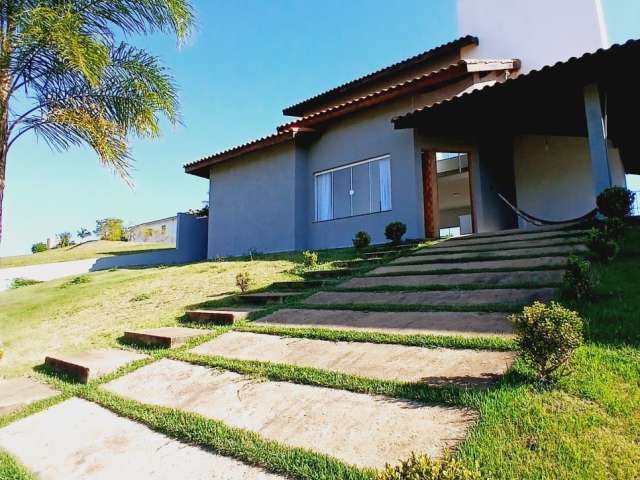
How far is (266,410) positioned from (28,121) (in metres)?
6.56

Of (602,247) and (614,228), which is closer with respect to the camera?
(602,247)

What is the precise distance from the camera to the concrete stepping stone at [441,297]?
177 inches

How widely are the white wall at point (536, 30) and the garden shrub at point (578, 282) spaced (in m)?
10.7

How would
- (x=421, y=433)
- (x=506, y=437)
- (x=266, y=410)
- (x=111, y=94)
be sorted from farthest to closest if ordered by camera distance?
(x=111, y=94) < (x=266, y=410) < (x=421, y=433) < (x=506, y=437)

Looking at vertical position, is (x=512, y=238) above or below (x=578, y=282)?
above

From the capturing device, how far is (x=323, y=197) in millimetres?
12906

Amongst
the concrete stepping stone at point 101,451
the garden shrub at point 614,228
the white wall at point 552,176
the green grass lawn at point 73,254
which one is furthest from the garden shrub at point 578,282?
the green grass lawn at point 73,254

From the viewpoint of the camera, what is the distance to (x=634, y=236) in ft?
22.0

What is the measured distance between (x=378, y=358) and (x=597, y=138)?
7193mm

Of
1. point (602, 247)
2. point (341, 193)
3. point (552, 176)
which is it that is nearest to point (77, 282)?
point (341, 193)

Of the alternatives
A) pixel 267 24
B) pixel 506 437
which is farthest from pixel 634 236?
pixel 267 24

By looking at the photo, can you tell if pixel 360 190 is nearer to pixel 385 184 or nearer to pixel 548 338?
pixel 385 184

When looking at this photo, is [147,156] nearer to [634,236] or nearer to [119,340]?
[119,340]

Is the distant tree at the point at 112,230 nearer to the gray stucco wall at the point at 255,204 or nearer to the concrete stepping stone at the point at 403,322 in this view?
the gray stucco wall at the point at 255,204
